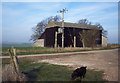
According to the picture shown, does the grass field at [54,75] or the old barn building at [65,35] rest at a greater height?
the old barn building at [65,35]

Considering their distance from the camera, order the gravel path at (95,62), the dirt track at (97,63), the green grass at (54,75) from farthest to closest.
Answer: the gravel path at (95,62) → the dirt track at (97,63) → the green grass at (54,75)

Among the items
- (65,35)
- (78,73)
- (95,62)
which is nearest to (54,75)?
(78,73)

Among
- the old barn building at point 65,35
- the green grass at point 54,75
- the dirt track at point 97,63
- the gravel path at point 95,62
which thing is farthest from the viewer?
the old barn building at point 65,35

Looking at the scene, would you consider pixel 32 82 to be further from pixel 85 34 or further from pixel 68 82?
pixel 85 34

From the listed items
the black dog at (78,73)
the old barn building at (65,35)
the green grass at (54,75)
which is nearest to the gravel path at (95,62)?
the green grass at (54,75)

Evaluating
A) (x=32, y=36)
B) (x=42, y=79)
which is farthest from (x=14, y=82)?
(x=32, y=36)

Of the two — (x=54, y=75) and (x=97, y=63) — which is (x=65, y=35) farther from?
(x=54, y=75)

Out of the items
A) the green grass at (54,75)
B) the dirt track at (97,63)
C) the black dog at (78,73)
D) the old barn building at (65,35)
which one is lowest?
the dirt track at (97,63)

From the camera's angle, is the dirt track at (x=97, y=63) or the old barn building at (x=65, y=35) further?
the old barn building at (x=65, y=35)

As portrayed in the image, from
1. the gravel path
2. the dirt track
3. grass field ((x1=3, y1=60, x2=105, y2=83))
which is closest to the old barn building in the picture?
the gravel path

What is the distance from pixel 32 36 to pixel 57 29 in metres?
24.2

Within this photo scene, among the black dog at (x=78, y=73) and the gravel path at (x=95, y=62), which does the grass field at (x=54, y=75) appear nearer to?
the black dog at (x=78, y=73)

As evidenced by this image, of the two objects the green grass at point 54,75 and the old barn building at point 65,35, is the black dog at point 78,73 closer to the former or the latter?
the green grass at point 54,75

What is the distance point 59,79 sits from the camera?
276 inches
